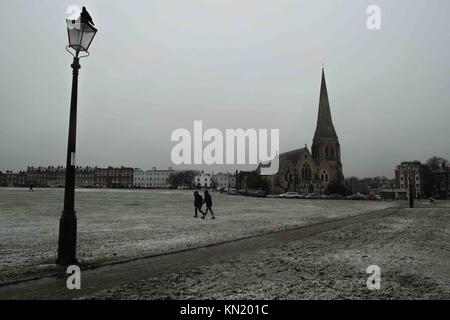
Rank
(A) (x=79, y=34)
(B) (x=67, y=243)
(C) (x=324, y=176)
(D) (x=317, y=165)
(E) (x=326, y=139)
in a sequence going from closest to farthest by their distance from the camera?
(B) (x=67, y=243), (A) (x=79, y=34), (C) (x=324, y=176), (D) (x=317, y=165), (E) (x=326, y=139)

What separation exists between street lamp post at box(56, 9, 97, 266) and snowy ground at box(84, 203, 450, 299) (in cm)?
239

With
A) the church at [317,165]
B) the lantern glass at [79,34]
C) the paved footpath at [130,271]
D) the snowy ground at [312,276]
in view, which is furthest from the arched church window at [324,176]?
the lantern glass at [79,34]

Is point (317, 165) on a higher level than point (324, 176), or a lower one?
higher

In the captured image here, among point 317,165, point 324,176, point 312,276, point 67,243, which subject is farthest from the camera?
point 317,165

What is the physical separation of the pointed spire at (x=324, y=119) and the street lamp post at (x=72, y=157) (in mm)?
106219

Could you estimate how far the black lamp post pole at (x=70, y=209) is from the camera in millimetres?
7977

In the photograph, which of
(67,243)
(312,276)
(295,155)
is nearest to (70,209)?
(67,243)

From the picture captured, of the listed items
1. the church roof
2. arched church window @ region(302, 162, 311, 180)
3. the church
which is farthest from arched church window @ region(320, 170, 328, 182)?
the church roof

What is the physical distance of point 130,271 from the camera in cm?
751

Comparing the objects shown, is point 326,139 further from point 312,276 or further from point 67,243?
point 67,243

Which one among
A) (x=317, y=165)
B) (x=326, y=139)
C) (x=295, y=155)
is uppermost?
(x=326, y=139)

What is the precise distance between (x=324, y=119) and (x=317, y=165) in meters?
14.6
